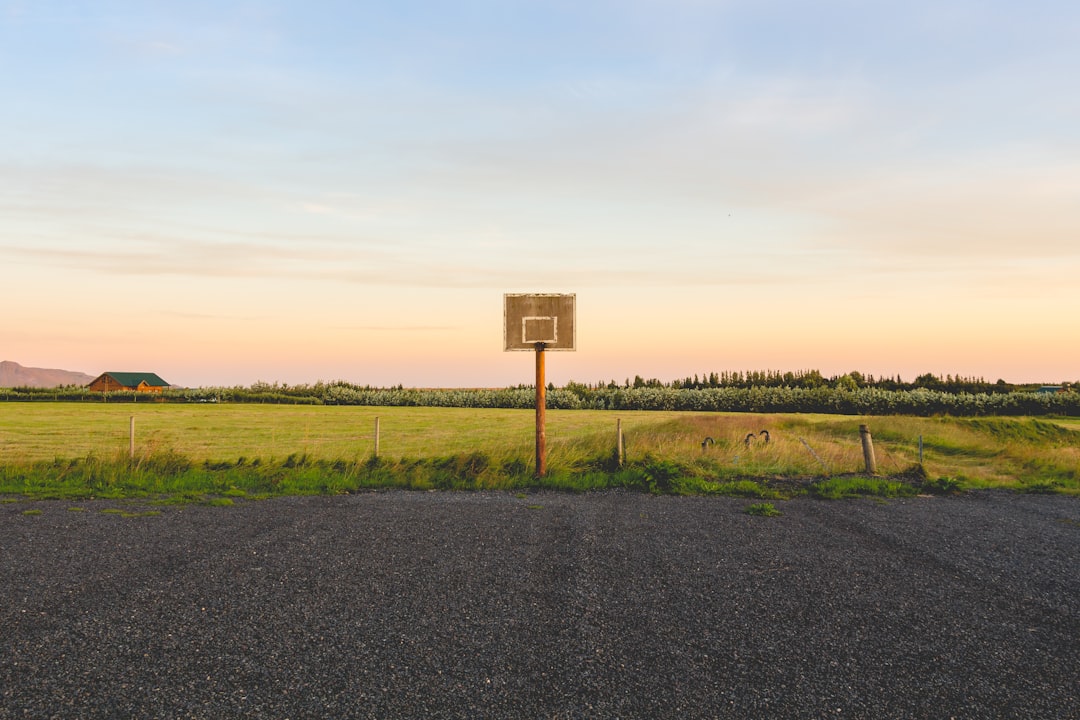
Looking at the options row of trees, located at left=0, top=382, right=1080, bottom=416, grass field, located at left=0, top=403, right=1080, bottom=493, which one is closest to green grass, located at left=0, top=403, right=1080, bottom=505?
grass field, located at left=0, top=403, right=1080, bottom=493

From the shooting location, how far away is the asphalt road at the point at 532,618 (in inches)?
195

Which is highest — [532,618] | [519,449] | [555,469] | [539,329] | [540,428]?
[539,329]

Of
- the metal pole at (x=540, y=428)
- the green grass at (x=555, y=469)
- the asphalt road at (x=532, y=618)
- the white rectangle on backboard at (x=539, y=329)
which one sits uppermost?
the white rectangle on backboard at (x=539, y=329)

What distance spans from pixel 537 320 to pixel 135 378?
79.2 m

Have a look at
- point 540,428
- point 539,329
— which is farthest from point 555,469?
point 539,329

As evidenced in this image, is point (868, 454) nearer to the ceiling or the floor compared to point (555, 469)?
nearer to the ceiling

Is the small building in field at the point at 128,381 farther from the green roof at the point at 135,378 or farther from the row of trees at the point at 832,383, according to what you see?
the row of trees at the point at 832,383

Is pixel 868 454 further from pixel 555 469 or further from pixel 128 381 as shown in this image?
pixel 128 381

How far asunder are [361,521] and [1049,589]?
924 centimetres

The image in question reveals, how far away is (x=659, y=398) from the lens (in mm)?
62750

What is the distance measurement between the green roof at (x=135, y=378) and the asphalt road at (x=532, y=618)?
253 feet

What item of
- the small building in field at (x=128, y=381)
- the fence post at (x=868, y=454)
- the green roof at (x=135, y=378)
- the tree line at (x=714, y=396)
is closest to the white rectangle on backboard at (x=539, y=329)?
the fence post at (x=868, y=454)

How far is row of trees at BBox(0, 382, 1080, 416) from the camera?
49.8 metres

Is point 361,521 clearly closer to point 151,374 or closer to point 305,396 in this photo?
point 305,396
